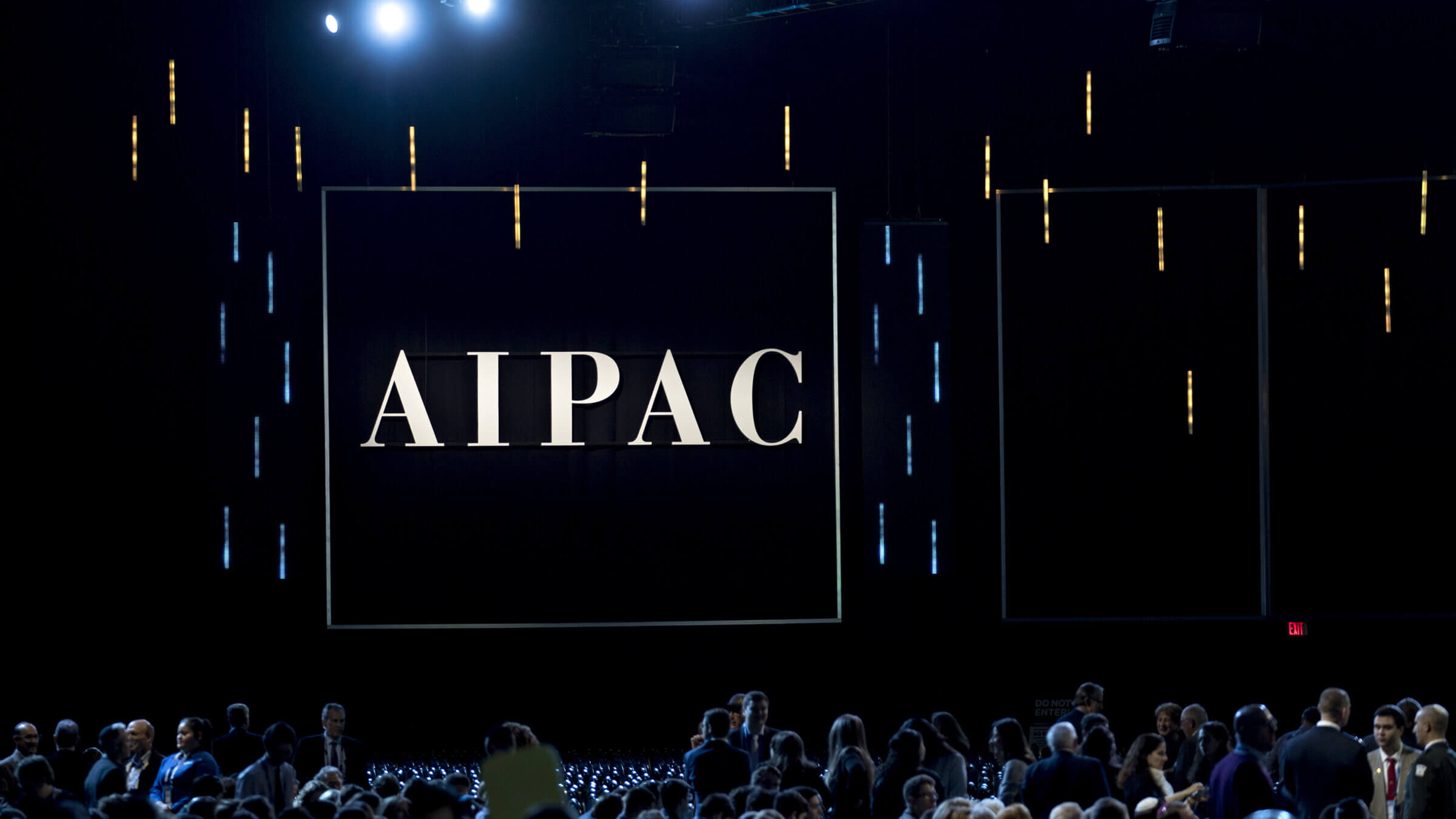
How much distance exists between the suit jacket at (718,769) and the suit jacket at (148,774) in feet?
7.96

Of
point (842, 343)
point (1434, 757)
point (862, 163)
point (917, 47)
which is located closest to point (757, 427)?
point (842, 343)

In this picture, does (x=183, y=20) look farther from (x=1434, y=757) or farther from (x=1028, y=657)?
(x=1434, y=757)

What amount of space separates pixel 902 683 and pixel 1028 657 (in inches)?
34.4

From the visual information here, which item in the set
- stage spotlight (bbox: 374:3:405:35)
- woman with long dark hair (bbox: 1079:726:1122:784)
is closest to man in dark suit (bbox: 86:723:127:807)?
woman with long dark hair (bbox: 1079:726:1122:784)

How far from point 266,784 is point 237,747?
0.98 m

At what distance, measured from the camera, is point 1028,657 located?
10727mm

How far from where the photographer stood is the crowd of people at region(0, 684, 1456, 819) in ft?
17.4

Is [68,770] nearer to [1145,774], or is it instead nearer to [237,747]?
[237,747]

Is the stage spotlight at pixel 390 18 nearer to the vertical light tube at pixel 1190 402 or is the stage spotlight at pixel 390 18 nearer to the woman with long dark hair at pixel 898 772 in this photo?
the vertical light tube at pixel 1190 402

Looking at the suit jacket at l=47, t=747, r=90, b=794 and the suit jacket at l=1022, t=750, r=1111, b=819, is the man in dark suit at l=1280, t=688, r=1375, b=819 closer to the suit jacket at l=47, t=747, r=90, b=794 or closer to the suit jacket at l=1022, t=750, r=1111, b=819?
the suit jacket at l=1022, t=750, r=1111, b=819

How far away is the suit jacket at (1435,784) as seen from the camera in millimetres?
5844

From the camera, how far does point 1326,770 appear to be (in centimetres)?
606

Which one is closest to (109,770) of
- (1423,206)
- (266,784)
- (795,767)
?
(266,784)

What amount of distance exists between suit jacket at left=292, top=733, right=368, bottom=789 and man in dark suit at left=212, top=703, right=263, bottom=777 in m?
0.35
